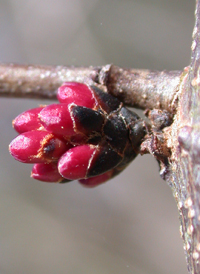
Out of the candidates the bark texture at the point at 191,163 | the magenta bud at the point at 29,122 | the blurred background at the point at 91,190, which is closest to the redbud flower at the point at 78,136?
the magenta bud at the point at 29,122

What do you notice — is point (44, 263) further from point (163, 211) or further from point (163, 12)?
point (163, 12)

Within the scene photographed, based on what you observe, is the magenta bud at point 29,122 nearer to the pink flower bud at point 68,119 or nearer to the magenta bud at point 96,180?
the pink flower bud at point 68,119

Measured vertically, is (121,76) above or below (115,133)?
above

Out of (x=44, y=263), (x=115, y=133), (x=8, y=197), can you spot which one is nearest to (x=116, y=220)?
(x=44, y=263)

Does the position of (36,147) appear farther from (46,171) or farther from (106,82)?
(106,82)

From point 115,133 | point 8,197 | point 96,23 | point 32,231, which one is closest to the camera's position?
point 115,133

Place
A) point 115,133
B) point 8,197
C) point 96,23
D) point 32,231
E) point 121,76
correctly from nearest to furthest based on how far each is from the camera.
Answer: point 115,133, point 121,76, point 32,231, point 8,197, point 96,23

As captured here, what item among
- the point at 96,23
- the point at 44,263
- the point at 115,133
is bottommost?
the point at 44,263

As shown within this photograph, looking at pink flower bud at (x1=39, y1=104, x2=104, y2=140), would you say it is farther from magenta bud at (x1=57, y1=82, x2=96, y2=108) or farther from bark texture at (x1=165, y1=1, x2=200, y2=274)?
bark texture at (x1=165, y1=1, x2=200, y2=274)
